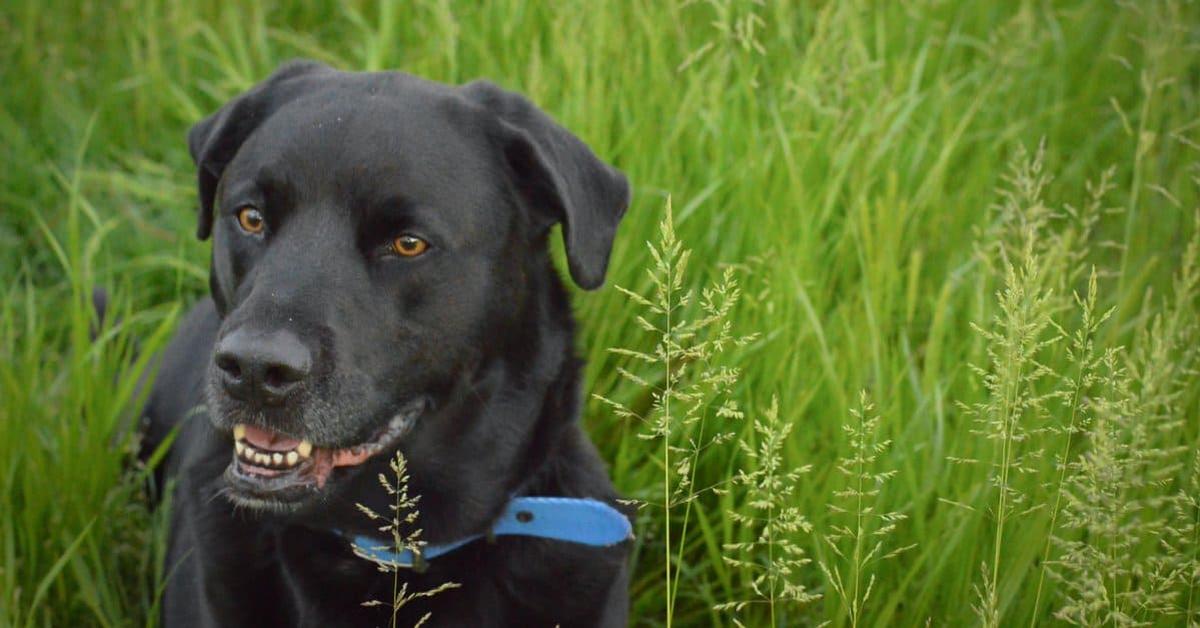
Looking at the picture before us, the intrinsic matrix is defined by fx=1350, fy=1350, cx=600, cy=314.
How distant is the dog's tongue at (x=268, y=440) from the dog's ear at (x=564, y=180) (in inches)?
26.2

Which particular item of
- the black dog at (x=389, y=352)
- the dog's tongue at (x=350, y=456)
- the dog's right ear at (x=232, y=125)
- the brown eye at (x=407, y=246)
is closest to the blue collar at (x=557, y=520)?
the black dog at (x=389, y=352)

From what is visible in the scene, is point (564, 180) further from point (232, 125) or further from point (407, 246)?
point (232, 125)

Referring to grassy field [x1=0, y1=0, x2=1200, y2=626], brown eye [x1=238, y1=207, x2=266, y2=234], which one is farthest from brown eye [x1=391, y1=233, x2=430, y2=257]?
grassy field [x1=0, y1=0, x2=1200, y2=626]

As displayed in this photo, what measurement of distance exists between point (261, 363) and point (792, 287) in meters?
1.57

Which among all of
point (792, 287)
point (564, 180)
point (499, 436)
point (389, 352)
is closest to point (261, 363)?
point (389, 352)

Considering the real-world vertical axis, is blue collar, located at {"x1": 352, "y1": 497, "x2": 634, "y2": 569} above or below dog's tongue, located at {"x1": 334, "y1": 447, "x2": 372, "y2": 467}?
below

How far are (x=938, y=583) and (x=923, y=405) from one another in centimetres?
50

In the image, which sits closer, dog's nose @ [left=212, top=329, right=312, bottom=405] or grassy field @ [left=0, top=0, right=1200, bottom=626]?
dog's nose @ [left=212, top=329, right=312, bottom=405]

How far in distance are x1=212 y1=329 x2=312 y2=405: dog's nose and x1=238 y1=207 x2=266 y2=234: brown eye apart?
36cm

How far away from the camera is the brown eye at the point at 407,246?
2680 mm

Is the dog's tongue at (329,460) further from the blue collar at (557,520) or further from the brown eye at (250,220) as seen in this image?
the brown eye at (250,220)

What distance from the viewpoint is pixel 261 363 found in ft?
8.02

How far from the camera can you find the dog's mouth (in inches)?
100

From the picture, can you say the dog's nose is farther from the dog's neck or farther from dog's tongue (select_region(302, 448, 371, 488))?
the dog's neck
